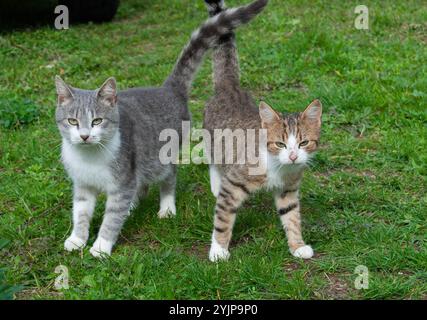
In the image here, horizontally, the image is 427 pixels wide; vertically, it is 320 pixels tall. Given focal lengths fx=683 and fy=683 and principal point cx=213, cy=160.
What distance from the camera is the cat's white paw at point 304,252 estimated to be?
448 centimetres

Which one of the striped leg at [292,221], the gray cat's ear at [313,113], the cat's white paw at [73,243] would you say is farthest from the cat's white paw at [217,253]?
the gray cat's ear at [313,113]

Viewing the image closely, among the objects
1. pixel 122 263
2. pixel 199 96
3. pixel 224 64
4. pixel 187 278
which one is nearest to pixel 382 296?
pixel 187 278

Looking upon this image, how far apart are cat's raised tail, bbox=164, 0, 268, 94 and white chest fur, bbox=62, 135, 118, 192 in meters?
1.25

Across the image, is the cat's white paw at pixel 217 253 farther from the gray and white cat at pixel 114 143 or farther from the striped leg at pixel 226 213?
the gray and white cat at pixel 114 143

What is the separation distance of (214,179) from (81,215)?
114 centimetres

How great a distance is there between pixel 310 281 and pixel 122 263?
46.4 inches

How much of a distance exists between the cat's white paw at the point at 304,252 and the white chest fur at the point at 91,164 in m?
1.33

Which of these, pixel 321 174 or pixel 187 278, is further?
pixel 321 174

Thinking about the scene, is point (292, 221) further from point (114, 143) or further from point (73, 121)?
point (73, 121)

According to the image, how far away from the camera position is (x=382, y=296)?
13.0ft

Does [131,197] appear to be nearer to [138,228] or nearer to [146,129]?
[138,228]

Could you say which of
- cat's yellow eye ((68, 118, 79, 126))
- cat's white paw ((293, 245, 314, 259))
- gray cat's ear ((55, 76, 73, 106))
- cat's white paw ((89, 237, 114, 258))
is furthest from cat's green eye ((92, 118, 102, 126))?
cat's white paw ((293, 245, 314, 259))

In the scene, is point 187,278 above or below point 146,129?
below
